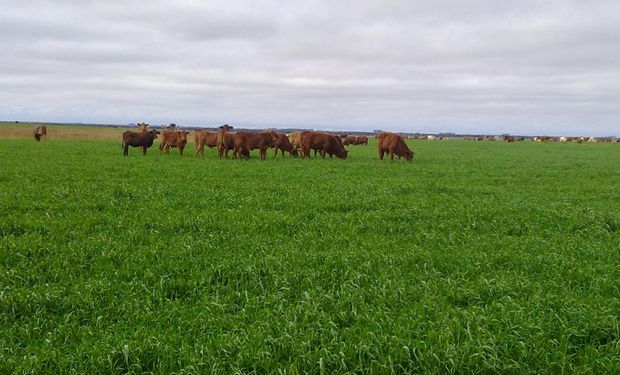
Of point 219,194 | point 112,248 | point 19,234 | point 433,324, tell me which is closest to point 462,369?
point 433,324

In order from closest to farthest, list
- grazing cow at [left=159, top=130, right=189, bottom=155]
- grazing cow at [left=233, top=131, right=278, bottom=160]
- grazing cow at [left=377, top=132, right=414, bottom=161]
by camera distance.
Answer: grazing cow at [left=233, top=131, right=278, bottom=160], grazing cow at [left=377, top=132, right=414, bottom=161], grazing cow at [left=159, top=130, right=189, bottom=155]

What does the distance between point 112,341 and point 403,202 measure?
28.9ft

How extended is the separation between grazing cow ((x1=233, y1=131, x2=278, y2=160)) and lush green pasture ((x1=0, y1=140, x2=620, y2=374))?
14.8 meters

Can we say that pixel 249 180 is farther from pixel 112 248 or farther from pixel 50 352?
pixel 50 352

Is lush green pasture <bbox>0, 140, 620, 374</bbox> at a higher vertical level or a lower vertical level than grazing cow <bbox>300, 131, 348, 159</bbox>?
lower

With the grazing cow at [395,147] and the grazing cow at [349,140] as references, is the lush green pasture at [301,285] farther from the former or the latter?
the grazing cow at [349,140]

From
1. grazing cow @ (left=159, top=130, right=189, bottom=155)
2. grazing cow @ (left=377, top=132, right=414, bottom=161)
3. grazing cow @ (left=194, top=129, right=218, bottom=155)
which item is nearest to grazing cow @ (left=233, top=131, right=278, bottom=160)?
grazing cow @ (left=194, top=129, right=218, bottom=155)

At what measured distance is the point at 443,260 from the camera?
7180 mm

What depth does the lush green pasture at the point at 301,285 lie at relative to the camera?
171 inches

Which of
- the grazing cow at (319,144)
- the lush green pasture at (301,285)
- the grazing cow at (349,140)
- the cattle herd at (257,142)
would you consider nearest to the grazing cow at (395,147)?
the cattle herd at (257,142)

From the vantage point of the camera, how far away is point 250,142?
27.3 meters

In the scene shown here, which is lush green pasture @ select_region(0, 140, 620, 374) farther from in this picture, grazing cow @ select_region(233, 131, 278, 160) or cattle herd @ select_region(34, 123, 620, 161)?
cattle herd @ select_region(34, 123, 620, 161)

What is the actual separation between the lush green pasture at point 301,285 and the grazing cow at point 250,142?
14.8m

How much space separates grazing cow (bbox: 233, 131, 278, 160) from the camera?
26.8m
